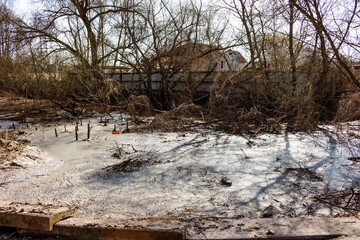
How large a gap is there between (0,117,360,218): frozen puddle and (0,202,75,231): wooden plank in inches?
14.0

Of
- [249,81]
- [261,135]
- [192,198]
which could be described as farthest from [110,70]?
[192,198]

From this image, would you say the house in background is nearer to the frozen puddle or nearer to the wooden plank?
the frozen puddle

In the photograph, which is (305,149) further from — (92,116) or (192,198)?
(92,116)

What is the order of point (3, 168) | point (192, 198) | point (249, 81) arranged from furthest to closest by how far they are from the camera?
point (249, 81) < point (3, 168) < point (192, 198)

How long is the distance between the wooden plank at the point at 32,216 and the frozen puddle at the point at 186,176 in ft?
1.17

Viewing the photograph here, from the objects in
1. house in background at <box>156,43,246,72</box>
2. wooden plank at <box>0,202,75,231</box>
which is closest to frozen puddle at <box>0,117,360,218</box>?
wooden plank at <box>0,202,75,231</box>

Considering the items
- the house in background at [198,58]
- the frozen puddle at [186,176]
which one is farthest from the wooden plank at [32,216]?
the house in background at [198,58]

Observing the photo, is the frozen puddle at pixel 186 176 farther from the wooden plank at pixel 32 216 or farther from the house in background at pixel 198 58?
the house in background at pixel 198 58

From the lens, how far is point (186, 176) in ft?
12.7

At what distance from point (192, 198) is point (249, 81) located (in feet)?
21.0

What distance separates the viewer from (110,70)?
11898 mm

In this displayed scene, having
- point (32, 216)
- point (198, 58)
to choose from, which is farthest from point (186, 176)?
point (198, 58)

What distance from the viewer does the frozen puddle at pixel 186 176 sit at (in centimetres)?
300

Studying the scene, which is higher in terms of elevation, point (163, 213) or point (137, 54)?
point (137, 54)
